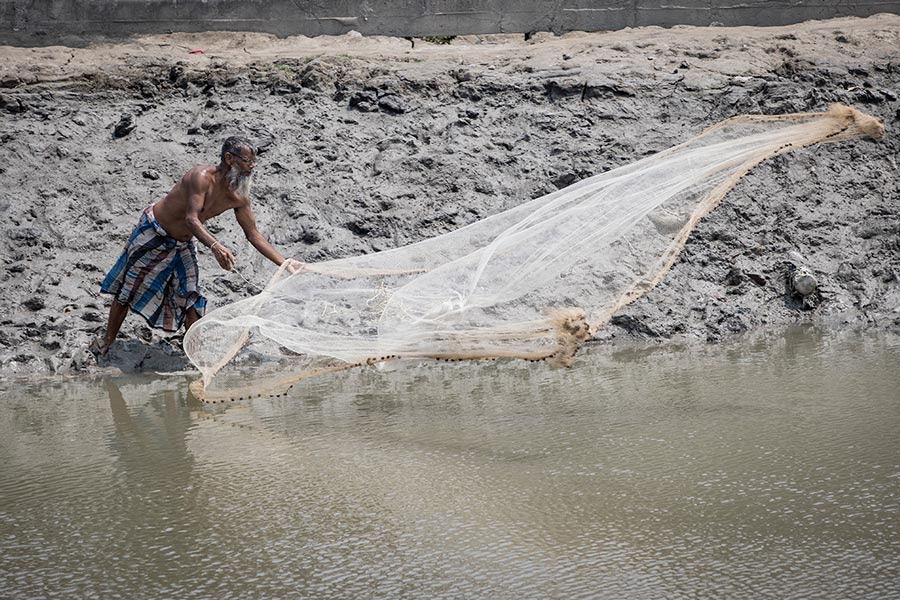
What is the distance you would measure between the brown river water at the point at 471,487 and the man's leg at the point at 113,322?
0.56 m

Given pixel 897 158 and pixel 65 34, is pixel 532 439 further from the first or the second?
pixel 65 34

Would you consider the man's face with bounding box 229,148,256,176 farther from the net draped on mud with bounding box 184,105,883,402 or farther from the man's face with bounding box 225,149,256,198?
the net draped on mud with bounding box 184,105,883,402

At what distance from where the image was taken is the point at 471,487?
377 cm

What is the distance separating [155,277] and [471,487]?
10.1ft

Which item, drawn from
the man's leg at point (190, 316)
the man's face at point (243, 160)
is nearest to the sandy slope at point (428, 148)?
the man's leg at point (190, 316)

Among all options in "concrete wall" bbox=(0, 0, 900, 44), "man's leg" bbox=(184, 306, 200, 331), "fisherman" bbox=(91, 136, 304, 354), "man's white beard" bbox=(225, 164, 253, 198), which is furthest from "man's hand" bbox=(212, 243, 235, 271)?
"concrete wall" bbox=(0, 0, 900, 44)

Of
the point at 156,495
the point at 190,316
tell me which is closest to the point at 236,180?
the point at 190,316

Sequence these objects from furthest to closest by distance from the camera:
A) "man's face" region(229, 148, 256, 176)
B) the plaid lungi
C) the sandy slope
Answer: the sandy slope
the plaid lungi
"man's face" region(229, 148, 256, 176)

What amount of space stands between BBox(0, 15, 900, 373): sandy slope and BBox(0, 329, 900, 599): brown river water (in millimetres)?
1599

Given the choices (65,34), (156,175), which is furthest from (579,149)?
(65,34)

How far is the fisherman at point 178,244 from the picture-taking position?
18.4 ft

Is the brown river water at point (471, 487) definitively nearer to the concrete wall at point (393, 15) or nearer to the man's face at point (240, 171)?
the man's face at point (240, 171)

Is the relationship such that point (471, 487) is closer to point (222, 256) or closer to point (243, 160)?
point (222, 256)

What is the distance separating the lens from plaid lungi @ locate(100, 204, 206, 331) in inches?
234
